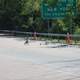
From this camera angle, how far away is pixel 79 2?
3966 cm

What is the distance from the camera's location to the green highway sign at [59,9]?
3485cm

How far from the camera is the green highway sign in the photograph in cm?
3485

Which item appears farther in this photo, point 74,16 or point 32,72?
point 74,16

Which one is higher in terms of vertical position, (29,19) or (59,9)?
(59,9)

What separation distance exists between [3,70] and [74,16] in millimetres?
25146

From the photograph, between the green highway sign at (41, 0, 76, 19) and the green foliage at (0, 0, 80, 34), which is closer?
the green highway sign at (41, 0, 76, 19)

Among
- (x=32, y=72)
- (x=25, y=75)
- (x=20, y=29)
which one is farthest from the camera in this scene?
(x=20, y=29)

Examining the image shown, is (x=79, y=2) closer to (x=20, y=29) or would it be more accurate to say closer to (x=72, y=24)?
(x=72, y=24)

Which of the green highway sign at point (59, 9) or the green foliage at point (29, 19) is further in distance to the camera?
the green foliage at point (29, 19)

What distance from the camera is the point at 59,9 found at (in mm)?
35875

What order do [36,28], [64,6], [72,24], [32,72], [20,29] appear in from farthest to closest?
1. [20,29]
2. [36,28]
3. [72,24]
4. [64,6]
5. [32,72]

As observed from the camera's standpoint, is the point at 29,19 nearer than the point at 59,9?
No

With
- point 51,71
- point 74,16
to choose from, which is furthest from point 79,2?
point 51,71

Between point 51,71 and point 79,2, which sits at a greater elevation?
point 79,2
